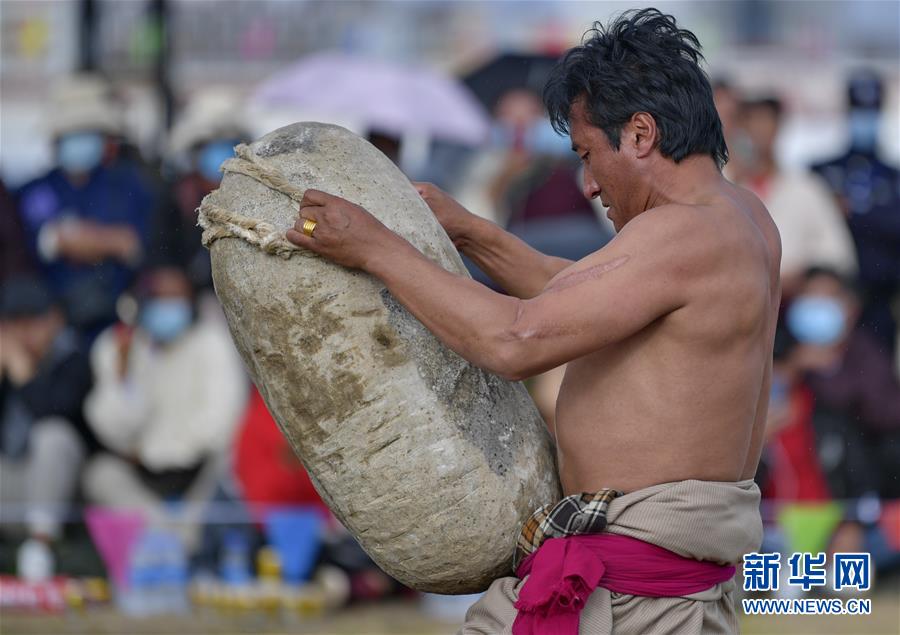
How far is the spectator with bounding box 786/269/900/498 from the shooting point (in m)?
7.41

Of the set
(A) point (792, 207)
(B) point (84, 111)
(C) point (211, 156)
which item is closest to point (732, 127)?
(A) point (792, 207)

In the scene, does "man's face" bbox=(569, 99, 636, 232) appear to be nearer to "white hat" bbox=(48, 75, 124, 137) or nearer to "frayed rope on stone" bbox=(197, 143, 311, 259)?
"frayed rope on stone" bbox=(197, 143, 311, 259)

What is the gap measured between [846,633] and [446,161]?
3762mm

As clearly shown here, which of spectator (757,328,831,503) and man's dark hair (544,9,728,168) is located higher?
man's dark hair (544,9,728,168)

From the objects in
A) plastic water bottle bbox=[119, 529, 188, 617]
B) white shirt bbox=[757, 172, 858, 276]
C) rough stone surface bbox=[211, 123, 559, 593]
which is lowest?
plastic water bottle bbox=[119, 529, 188, 617]

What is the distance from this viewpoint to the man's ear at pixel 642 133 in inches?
118

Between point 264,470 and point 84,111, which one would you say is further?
point 84,111

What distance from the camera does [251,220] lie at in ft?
9.93

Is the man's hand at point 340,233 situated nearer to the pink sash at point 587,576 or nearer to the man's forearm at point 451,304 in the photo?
the man's forearm at point 451,304

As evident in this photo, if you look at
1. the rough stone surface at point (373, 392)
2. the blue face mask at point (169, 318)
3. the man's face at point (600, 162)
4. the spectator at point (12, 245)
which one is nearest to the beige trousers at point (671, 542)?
the rough stone surface at point (373, 392)

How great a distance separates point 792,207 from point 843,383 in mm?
1001

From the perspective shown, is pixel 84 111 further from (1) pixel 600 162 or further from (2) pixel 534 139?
(1) pixel 600 162

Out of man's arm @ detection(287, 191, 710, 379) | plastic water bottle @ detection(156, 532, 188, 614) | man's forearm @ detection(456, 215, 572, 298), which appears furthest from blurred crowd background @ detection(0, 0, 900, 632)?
man's arm @ detection(287, 191, 710, 379)

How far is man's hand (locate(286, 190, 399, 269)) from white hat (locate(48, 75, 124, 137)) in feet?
19.1
